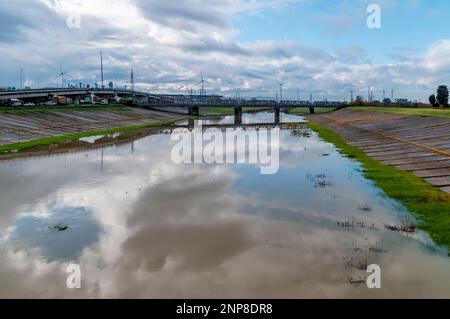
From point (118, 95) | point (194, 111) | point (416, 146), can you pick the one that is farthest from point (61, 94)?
point (416, 146)

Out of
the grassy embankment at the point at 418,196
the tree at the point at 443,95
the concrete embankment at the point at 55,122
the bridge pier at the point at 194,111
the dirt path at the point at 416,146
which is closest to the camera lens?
the grassy embankment at the point at 418,196

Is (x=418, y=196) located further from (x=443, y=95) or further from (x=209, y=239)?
(x=443, y=95)

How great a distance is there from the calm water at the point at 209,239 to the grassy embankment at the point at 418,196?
70 centimetres

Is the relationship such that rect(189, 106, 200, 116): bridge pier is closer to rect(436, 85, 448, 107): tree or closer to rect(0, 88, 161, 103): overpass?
rect(0, 88, 161, 103): overpass

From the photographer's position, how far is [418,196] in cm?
2144

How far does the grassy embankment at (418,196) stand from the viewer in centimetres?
1639

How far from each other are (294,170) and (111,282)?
21.7 metres

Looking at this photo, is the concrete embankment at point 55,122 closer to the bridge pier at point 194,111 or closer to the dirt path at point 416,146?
the bridge pier at point 194,111

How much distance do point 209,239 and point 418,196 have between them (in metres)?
12.2

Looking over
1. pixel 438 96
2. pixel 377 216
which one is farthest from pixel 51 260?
pixel 438 96

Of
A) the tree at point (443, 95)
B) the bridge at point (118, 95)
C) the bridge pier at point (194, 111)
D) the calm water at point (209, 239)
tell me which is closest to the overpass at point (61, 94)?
the bridge at point (118, 95)

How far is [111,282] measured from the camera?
12359mm

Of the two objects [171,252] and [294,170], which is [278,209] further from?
[294,170]
